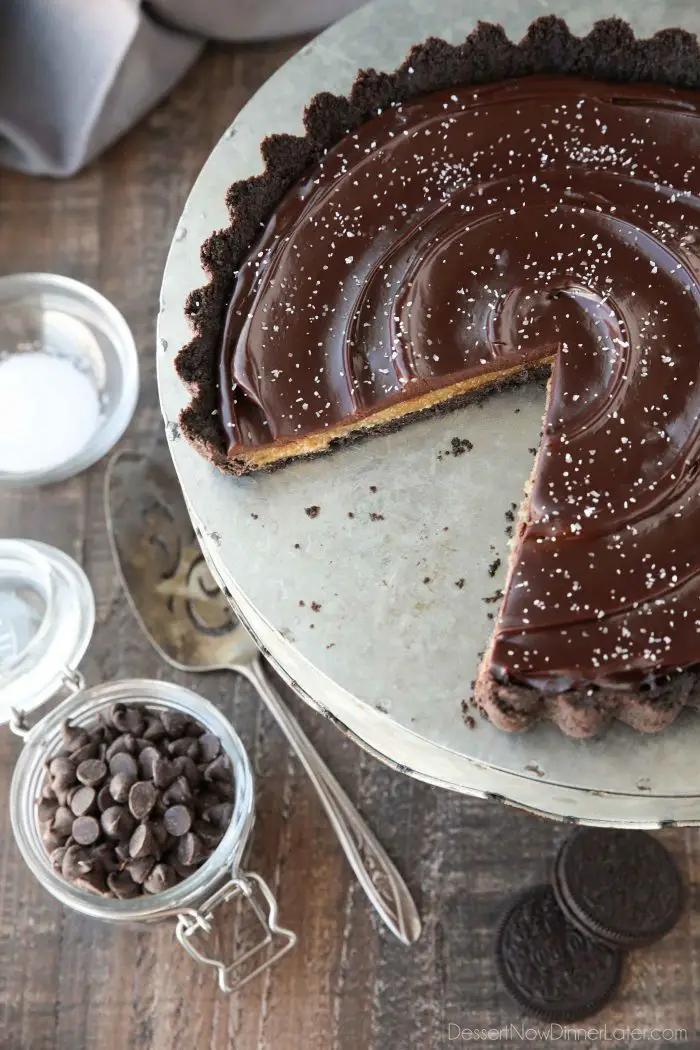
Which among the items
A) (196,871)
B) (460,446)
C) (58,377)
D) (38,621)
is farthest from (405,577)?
(58,377)

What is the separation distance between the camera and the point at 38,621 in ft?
10.7

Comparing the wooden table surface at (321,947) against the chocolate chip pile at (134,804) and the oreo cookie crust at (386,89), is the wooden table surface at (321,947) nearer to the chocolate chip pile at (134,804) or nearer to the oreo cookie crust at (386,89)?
the chocolate chip pile at (134,804)

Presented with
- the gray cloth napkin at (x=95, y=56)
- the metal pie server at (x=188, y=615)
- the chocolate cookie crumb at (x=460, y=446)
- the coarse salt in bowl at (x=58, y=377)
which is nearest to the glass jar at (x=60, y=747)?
the metal pie server at (x=188, y=615)

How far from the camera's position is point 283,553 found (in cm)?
268

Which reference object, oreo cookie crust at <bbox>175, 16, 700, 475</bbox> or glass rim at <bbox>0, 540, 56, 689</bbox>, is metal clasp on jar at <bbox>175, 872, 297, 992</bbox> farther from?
oreo cookie crust at <bbox>175, 16, 700, 475</bbox>

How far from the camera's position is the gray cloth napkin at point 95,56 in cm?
332

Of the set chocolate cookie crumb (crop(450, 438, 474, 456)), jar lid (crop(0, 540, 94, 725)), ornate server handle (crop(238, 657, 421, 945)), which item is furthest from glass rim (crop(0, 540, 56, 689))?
chocolate cookie crumb (crop(450, 438, 474, 456))

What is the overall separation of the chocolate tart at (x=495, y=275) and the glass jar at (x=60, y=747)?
0.74 m

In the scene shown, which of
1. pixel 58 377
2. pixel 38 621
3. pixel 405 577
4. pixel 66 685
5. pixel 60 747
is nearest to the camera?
pixel 405 577

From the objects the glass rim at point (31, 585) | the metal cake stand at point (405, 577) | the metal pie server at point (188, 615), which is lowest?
the glass rim at point (31, 585)

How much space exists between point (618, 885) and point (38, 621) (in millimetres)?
1791

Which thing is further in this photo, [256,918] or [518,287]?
[256,918]

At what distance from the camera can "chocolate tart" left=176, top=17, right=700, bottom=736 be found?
Result: 2.63m

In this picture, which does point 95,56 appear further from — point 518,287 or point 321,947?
point 321,947
